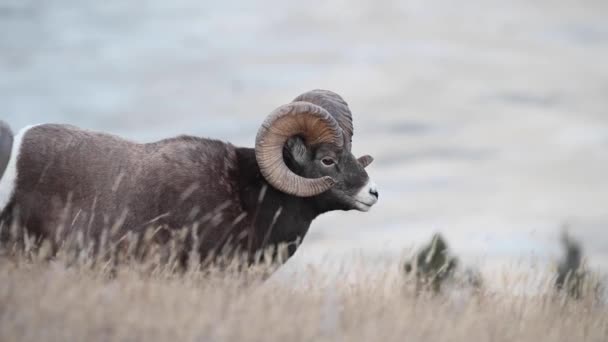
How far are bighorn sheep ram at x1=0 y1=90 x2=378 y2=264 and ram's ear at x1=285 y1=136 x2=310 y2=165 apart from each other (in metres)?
0.02

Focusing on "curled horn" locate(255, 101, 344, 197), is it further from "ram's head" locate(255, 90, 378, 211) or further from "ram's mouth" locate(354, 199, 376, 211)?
"ram's mouth" locate(354, 199, 376, 211)

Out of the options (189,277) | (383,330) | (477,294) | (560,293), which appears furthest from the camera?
(560,293)

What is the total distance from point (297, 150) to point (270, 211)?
1059 millimetres

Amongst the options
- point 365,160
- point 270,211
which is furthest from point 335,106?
point 270,211

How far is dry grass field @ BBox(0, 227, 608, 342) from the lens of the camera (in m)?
7.55

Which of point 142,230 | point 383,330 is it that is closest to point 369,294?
point 383,330

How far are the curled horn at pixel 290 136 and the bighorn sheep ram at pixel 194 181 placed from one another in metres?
0.01

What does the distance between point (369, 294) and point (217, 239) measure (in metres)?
2.82

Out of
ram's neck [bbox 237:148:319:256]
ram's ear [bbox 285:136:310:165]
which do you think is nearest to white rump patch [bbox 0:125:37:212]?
ram's neck [bbox 237:148:319:256]

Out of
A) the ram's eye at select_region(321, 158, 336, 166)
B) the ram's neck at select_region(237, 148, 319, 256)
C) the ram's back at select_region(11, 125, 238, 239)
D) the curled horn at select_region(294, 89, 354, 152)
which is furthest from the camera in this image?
the curled horn at select_region(294, 89, 354, 152)

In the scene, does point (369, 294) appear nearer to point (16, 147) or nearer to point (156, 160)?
point (156, 160)

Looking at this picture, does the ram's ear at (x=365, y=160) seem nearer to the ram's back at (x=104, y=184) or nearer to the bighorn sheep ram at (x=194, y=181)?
the bighorn sheep ram at (x=194, y=181)

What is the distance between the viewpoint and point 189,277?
32.2ft

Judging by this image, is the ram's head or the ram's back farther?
the ram's head
